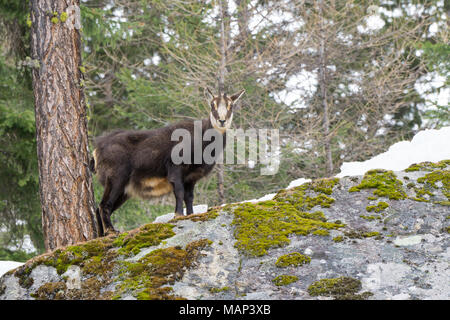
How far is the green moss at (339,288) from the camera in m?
3.15

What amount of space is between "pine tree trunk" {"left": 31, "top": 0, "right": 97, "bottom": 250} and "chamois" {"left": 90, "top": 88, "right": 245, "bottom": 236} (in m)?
0.23

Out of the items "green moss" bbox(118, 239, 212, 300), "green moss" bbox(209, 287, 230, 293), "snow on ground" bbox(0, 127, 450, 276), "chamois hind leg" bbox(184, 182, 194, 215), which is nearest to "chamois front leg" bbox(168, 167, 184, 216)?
"chamois hind leg" bbox(184, 182, 194, 215)

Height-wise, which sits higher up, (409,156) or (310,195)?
(409,156)

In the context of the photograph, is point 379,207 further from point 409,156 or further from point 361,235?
point 409,156

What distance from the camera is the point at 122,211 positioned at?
13273 millimetres

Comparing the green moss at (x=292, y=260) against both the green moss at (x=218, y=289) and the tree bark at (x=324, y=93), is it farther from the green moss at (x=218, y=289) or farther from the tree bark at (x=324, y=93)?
the tree bark at (x=324, y=93)

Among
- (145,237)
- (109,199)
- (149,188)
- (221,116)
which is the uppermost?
(221,116)

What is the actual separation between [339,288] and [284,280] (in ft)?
1.19

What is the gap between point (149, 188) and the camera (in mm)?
7148

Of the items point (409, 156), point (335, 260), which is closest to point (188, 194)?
point (409, 156)

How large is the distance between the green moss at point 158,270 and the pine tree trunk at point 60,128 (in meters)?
2.94

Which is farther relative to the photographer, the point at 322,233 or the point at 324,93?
the point at 324,93

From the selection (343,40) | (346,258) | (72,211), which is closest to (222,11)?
(343,40)

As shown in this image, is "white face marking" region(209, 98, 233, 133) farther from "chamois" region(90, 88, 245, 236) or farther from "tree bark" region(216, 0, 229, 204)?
"tree bark" region(216, 0, 229, 204)
